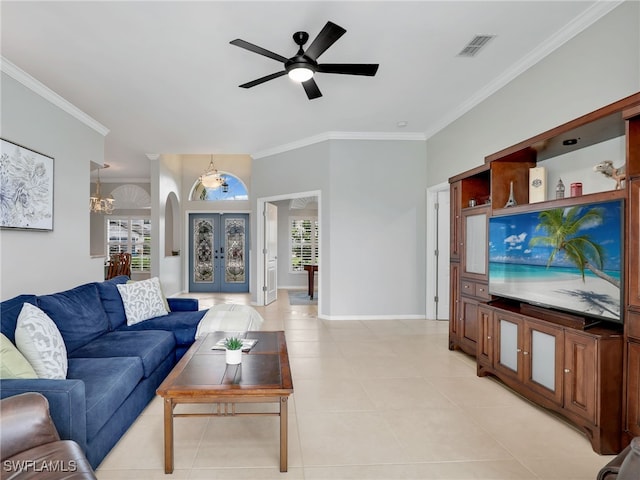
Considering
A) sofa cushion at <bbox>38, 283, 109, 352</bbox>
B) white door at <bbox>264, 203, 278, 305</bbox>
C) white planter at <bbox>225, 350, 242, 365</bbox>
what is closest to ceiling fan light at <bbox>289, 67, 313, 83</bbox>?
white planter at <bbox>225, 350, 242, 365</bbox>

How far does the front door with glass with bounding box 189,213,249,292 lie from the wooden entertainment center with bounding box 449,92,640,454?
256 inches

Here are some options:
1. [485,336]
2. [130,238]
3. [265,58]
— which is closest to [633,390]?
[485,336]

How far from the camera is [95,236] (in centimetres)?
1014

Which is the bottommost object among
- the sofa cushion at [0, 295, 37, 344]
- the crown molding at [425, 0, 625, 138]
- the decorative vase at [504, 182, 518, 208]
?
the sofa cushion at [0, 295, 37, 344]

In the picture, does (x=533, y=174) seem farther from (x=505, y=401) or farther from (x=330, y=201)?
(x=330, y=201)

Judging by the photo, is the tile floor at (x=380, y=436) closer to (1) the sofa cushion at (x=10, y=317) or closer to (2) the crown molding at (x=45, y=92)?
(1) the sofa cushion at (x=10, y=317)

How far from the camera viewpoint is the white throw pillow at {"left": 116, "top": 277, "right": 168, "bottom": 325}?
370 centimetres

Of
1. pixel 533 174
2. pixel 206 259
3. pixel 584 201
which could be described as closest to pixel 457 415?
pixel 584 201

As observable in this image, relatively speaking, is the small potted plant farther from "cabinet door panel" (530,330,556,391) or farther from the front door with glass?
the front door with glass

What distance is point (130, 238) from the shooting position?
33.4 feet

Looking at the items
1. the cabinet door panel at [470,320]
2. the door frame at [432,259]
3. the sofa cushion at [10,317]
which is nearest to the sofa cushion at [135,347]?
the sofa cushion at [10,317]

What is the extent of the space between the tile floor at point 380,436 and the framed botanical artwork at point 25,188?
7.82ft

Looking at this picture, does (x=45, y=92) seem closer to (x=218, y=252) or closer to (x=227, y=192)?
(x=227, y=192)

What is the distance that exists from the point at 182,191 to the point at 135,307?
20.0 ft
